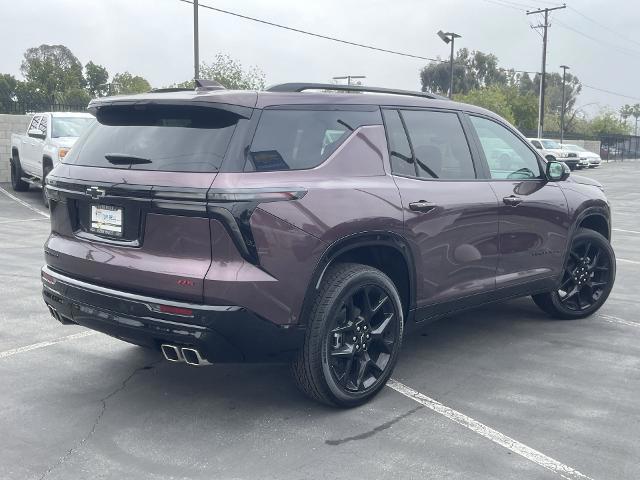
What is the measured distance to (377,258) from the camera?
178 inches

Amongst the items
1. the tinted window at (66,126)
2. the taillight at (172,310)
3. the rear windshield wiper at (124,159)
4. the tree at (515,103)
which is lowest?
the taillight at (172,310)

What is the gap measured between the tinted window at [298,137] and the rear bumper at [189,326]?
0.79 m

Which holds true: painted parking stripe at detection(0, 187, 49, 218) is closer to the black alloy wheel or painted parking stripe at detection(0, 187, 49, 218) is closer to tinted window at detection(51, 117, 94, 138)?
tinted window at detection(51, 117, 94, 138)

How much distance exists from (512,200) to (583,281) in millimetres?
1505

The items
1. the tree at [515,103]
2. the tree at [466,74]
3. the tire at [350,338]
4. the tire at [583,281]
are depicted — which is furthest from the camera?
the tree at [466,74]

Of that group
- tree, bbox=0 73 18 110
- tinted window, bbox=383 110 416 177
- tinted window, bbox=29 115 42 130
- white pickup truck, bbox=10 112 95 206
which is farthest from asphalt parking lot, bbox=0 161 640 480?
tree, bbox=0 73 18 110

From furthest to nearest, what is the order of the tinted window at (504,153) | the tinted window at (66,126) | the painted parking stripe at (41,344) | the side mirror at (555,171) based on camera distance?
the tinted window at (66,126), the side mirror at (555,171), the tinted window at (504,153), the painted parking stripe at (41,344)

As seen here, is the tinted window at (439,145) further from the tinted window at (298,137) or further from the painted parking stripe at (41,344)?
the painted parking stripe at (41,344)

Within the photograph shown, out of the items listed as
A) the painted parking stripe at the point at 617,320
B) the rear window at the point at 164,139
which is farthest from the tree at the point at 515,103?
the rear window at the point at 164,139

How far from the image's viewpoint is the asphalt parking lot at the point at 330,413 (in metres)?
3.57

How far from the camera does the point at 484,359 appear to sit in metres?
5.31

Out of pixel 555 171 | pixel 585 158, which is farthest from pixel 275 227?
pixel 585 158

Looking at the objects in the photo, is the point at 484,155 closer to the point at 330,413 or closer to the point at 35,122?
the point at 330,413

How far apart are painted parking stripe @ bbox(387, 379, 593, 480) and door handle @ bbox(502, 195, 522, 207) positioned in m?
1.55
